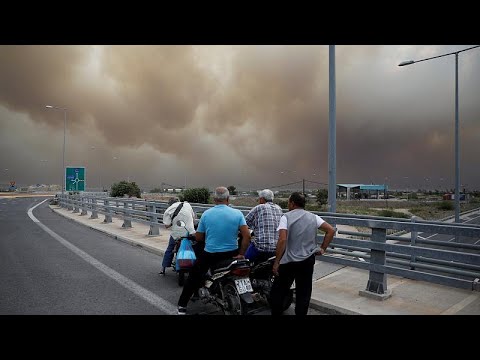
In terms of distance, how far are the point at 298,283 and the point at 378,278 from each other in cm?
170

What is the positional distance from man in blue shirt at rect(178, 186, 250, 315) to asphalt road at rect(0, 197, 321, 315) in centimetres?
55

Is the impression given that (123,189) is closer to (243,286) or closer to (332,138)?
(332,138)

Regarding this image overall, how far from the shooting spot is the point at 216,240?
14.5 feet

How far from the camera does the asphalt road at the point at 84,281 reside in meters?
4.80

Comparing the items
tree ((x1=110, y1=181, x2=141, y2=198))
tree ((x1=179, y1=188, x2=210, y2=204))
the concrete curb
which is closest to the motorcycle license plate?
the concrete curb

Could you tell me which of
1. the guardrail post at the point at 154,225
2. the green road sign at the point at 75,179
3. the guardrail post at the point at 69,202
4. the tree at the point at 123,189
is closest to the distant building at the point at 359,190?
the tree at the point at 123,189

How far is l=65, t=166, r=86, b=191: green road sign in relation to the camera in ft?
105

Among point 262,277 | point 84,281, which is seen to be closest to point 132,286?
point 84,281

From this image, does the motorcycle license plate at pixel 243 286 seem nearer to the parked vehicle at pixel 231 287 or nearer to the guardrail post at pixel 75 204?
the parked vehicle at pixel 231 287
